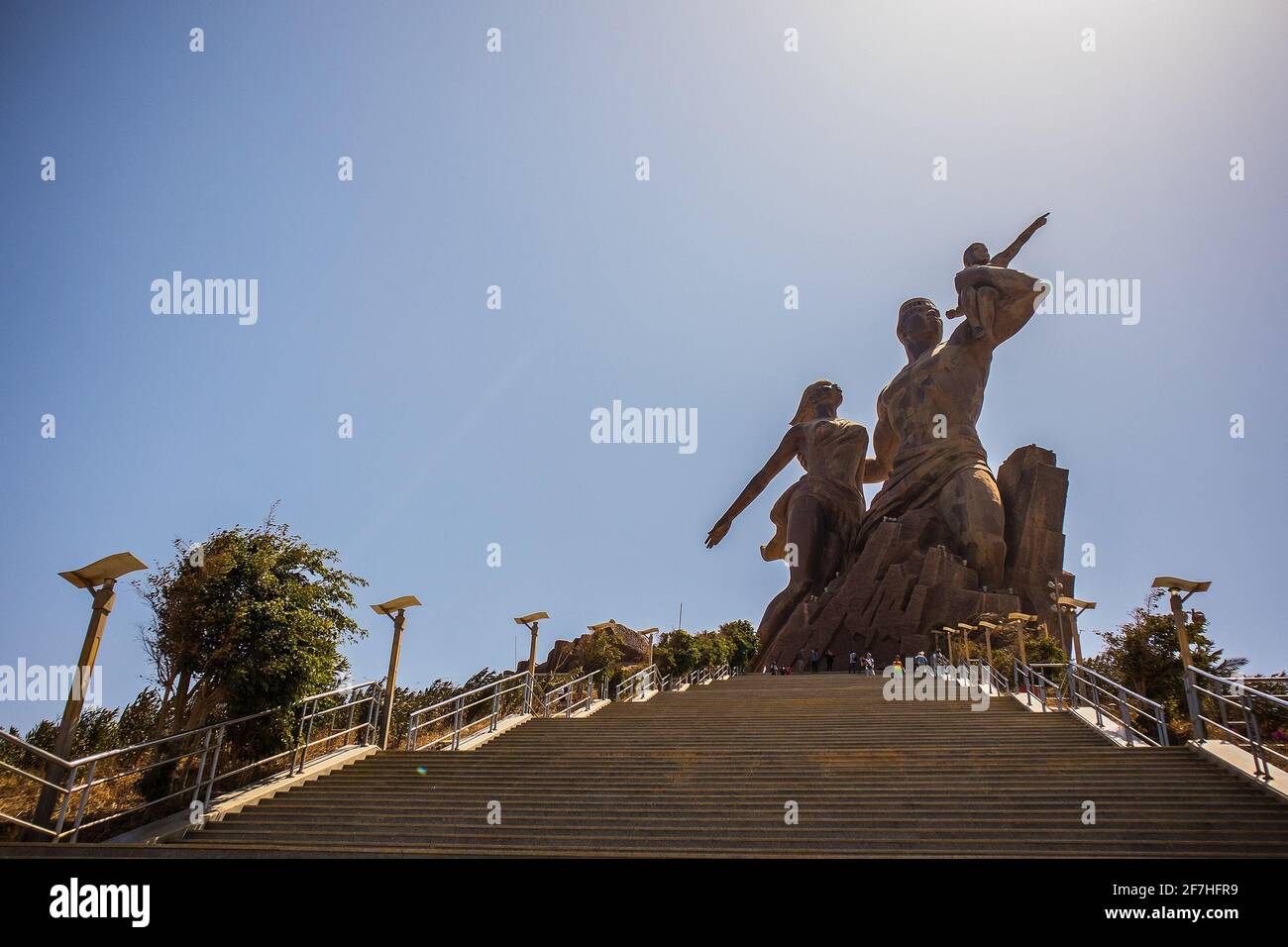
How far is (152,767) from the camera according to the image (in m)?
6.60

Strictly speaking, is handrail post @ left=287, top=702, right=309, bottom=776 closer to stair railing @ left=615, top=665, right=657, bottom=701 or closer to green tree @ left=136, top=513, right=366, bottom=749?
green tree @ left=136, top=513, right=366, bottom=749

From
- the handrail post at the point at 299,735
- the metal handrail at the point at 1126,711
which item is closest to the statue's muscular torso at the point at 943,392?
the metal handrail at the point at 1126,711

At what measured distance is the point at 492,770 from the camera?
8141 mm

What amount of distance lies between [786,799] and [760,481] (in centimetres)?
2433

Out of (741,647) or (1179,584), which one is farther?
(741,647)

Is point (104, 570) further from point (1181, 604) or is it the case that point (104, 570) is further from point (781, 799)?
point (1181, 604)

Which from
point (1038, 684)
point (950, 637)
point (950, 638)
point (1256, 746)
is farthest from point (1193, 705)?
point (950, 637)

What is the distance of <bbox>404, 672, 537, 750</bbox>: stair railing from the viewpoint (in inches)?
381

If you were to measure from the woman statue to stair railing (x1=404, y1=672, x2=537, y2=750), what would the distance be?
13.1 m

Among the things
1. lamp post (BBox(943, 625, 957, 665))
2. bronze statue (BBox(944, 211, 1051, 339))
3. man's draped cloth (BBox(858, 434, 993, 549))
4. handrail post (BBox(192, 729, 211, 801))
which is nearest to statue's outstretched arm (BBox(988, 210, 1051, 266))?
bronze statue (BBox(944, 211, 1051, 339))

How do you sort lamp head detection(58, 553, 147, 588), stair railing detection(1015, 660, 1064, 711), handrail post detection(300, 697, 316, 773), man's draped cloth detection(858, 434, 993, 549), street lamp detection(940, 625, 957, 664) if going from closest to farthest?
lamp head detection(58, 553, 147, 588) < handrail post detection(300, 697, 316, 773) < stair railing detection(1015, 660, 1064, 711) < street lamp detection(940, 625, 957, 664) < man's draped cloth detection(858, 434, 993, 549)

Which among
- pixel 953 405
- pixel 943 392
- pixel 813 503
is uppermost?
pixel 943 392

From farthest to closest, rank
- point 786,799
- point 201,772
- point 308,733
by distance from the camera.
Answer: point 308,733, point 201,772, point 786,799
